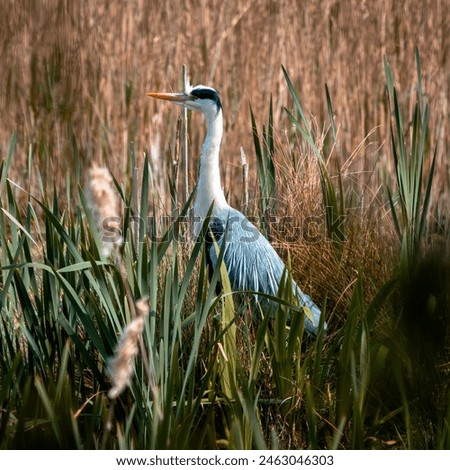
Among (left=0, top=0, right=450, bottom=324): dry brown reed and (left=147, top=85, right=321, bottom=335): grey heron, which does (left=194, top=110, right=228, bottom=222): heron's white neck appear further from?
(left=0, top=0, right=450, bottom=324): dry brown reed

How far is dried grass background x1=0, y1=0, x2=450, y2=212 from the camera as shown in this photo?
13.4 ft

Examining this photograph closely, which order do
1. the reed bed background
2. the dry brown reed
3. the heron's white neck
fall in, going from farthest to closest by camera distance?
the dry brown reed
the heron's white neck
the reed bed background

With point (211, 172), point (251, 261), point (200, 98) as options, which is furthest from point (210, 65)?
point (251, 261)

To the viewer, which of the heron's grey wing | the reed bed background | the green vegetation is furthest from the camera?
the heron's grey wing

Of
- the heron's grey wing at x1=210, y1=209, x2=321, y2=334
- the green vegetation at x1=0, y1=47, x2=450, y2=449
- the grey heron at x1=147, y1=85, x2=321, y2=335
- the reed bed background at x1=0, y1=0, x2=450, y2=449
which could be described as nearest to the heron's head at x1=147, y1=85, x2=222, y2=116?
the grey heron at x1=147, y1=85, x2=321, y2=335

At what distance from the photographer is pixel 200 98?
3463 mm

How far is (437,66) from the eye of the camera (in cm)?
423

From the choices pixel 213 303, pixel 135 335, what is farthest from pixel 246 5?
pixel 135 335

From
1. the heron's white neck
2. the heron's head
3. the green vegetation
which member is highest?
the heron's head

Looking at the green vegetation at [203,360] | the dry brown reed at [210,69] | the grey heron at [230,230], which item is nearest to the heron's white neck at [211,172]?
the grey heron at [230,230]

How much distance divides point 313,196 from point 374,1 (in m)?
1.73

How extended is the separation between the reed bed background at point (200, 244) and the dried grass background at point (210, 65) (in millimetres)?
11

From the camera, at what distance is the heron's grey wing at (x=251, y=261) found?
305 cm

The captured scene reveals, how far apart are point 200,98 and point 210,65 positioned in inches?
32.5
